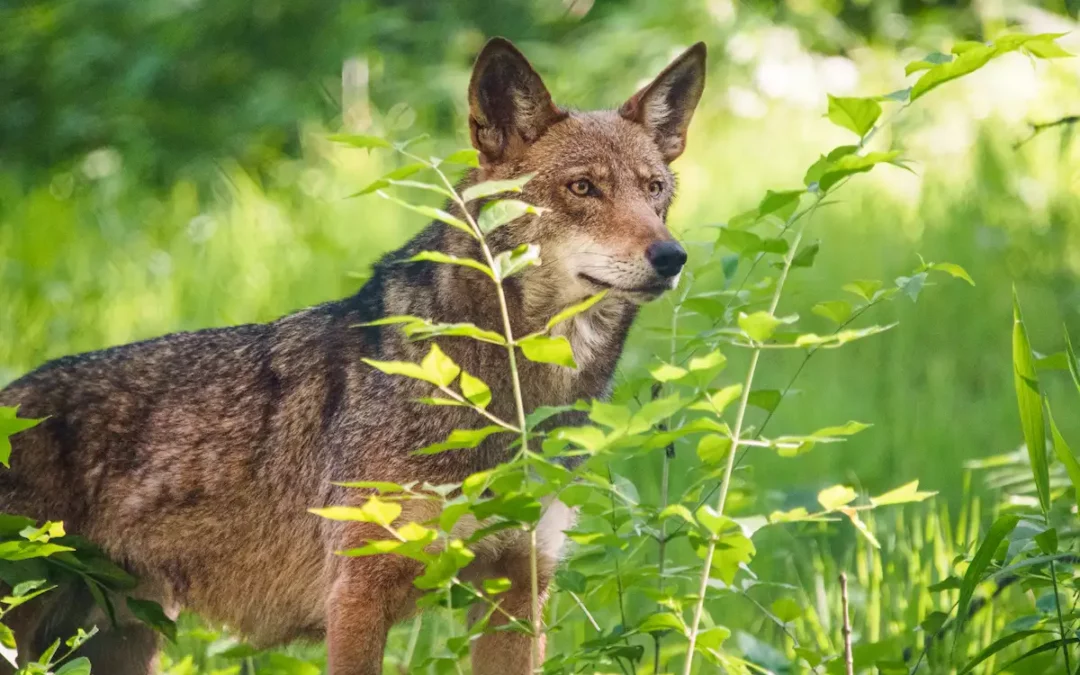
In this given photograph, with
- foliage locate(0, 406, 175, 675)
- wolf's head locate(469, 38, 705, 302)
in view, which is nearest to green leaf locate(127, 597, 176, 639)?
foliage locate(0, 406, 175, 675)

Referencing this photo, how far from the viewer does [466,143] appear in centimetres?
1008

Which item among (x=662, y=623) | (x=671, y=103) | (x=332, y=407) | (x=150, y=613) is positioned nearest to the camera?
(x=662, y=623)

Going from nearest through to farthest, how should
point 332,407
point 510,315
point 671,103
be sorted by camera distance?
point 510,315 < point 332,407 < point 671,103

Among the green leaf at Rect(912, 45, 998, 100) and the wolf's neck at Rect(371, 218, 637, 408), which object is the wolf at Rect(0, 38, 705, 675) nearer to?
the wolf's neck at Rect(371, 218, 637, 408)

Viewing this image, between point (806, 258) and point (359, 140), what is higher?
point (359, 140)

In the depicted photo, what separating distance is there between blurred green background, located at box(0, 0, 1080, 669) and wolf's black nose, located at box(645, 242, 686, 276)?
254cm

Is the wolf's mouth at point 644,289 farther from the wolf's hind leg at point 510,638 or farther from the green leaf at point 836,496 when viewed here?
the green leaf at point 836,496

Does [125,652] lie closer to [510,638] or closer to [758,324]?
[510,638]

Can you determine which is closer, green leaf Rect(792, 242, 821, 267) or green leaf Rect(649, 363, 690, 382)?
green leaf Rect(649, 363, 690, 382)

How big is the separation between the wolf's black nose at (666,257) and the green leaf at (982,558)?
1.19 m

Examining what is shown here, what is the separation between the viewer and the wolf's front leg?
3717 mm

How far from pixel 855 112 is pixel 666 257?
3.77 feet

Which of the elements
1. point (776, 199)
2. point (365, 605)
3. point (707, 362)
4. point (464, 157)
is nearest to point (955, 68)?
point (776, 199)

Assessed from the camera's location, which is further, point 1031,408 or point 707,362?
point 1031,408
